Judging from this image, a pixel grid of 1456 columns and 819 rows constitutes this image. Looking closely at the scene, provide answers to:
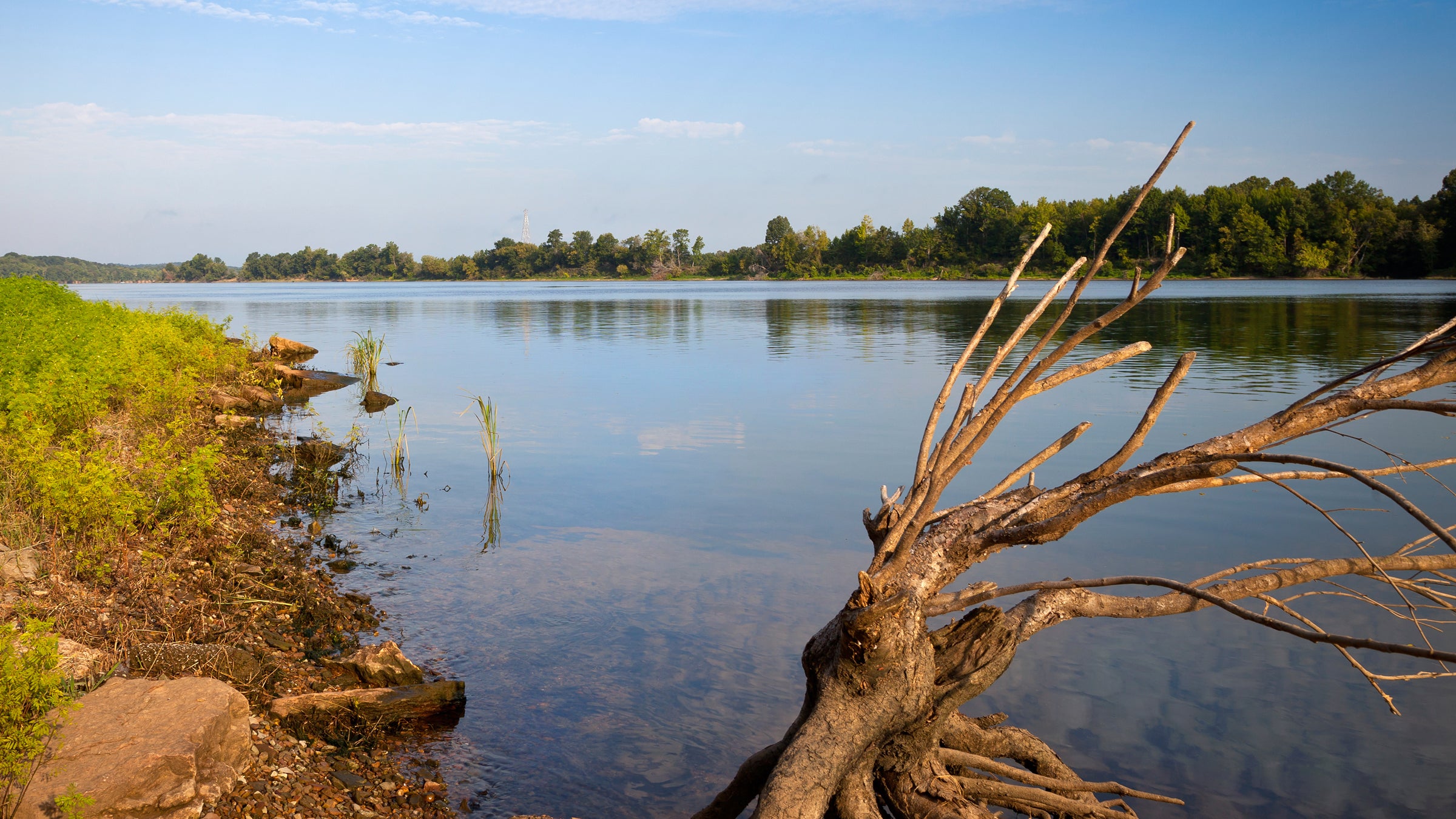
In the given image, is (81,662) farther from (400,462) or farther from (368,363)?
(368,363)

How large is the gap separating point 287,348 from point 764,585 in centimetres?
2474

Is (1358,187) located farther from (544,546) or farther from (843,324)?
(544,546)

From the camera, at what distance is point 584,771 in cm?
539

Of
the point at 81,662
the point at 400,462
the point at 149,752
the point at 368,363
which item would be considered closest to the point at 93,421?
the point at 400,462

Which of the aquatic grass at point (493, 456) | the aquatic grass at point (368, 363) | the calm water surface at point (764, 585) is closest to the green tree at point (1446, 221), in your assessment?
the calm water surface at point (764, 585)

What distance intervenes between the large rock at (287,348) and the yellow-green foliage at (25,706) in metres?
24.8

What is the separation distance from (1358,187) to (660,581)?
124611 mm

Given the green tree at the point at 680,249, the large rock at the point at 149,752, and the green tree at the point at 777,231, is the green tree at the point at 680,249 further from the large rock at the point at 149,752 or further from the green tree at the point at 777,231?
the large rock at the point at 149,752

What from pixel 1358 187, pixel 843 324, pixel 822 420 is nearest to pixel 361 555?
pixel 822 420

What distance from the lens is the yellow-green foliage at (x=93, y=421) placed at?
6.56m

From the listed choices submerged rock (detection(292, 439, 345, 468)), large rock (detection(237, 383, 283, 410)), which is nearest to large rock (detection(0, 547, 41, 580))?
submerged rock (detection(292, 439, 345, 468))

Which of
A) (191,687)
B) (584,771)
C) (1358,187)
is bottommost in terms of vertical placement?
(584,771)

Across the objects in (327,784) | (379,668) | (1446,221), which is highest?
(1446,221)

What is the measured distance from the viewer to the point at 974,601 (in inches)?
158
